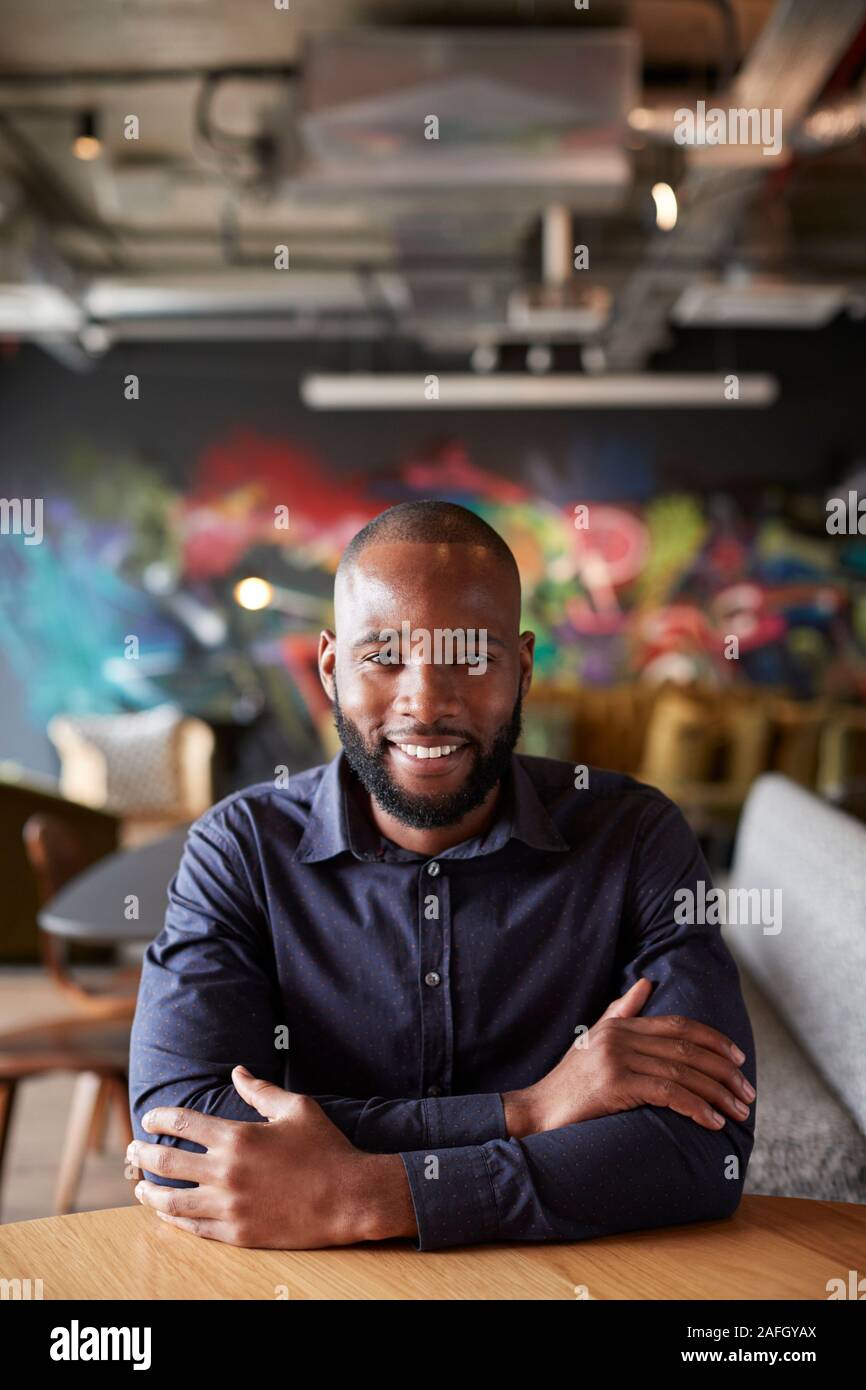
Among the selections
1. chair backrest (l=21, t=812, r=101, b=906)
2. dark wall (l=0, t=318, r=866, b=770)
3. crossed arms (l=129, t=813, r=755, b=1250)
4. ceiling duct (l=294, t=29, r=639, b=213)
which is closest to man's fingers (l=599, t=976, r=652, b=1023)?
crossed arms (l=129, t=813, r=755, b=1250)

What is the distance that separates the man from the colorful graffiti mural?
26.6 ft

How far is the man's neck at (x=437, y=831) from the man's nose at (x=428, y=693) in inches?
6.6

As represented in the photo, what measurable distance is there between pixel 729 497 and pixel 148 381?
4.52 m

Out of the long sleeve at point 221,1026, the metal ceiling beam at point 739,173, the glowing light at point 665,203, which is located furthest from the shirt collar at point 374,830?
the metal ceiling beam at point 739,173

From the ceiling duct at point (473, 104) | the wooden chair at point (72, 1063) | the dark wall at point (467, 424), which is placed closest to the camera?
the wooden chair at point (72, 1063)

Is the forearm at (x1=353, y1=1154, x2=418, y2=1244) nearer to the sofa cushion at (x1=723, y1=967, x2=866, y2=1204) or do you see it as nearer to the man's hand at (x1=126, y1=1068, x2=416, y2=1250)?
the man's hand at (x1=126, y1=1068, x2=416, y2=1250)

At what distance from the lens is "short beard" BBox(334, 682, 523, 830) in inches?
63.9

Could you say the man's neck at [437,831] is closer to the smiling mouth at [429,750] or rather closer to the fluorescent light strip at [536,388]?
the smiling mouth at [429,750]

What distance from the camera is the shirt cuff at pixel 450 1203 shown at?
131 cm

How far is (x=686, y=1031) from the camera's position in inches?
59.9

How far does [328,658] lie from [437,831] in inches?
10.8

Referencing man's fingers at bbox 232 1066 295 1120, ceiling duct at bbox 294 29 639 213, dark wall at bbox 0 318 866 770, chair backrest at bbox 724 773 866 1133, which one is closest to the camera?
man's fingers at bbox 232 1066 295 1120
